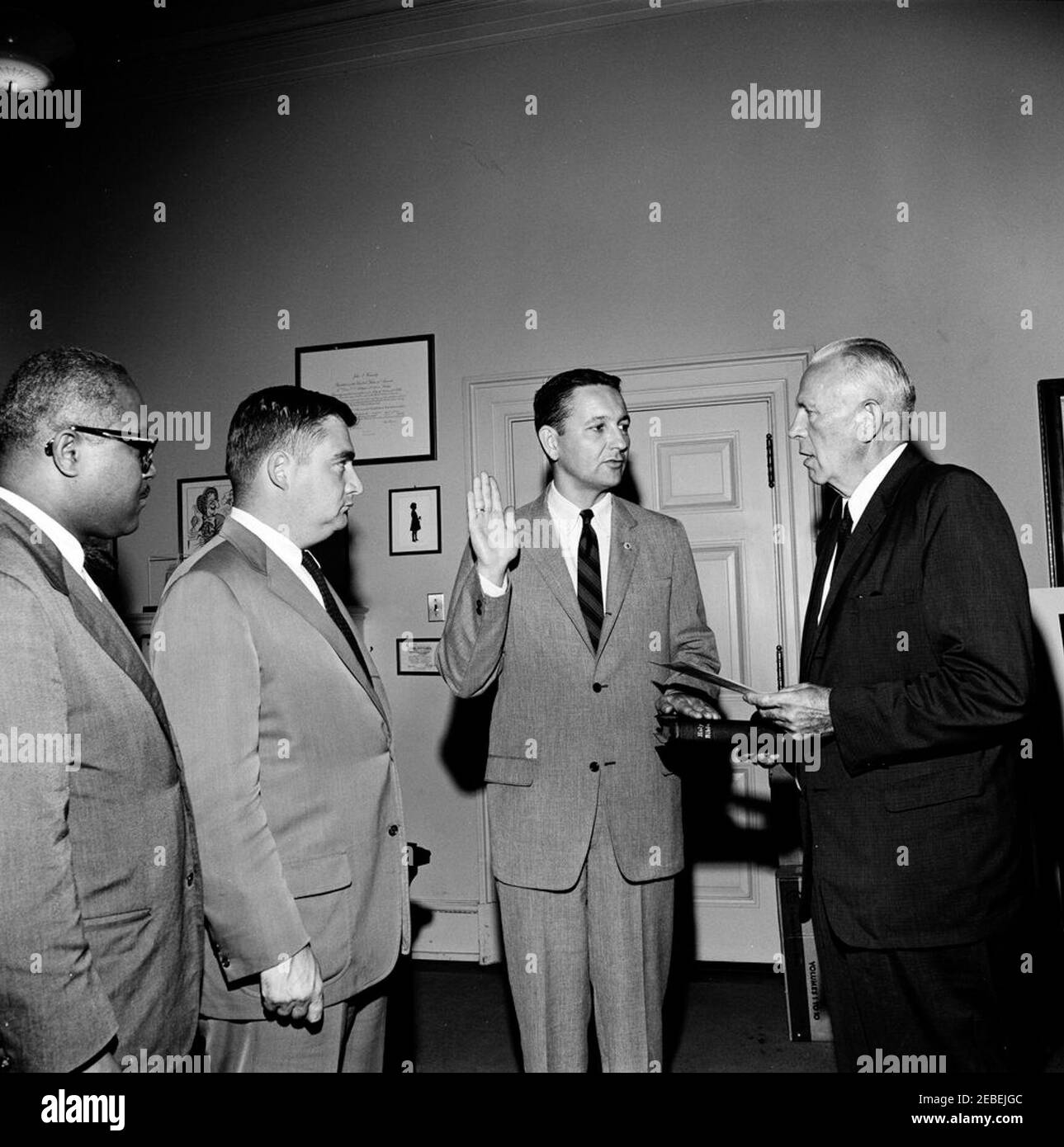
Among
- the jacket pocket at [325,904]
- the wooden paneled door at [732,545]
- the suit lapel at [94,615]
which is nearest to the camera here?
the suit lapel at [94,615]

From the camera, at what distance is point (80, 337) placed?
4.82m

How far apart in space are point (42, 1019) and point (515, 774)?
1302mm

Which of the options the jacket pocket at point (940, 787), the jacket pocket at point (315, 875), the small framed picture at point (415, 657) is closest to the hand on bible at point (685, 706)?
the jacket pocket at point (940, 787)

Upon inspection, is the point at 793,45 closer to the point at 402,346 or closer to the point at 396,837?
the point at 402,346

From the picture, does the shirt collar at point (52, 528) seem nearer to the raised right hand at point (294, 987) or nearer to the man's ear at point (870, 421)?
the raised right hand at point (294, 987)

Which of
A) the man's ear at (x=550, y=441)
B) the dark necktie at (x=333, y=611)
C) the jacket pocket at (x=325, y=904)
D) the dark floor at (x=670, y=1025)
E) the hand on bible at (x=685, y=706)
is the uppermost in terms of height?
the man's ear at (x=550, y=441)

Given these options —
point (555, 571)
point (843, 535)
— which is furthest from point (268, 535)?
point (843, 535)

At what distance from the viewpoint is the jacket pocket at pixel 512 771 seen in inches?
95.3

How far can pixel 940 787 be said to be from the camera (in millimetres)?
1859

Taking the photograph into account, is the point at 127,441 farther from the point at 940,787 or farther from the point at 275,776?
the point at 940,787

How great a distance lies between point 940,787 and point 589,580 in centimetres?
102

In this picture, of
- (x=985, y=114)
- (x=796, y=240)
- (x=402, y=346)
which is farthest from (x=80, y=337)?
(x=985, y=114)

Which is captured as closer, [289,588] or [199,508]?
[289,588]

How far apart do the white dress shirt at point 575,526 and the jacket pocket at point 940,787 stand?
936mm
